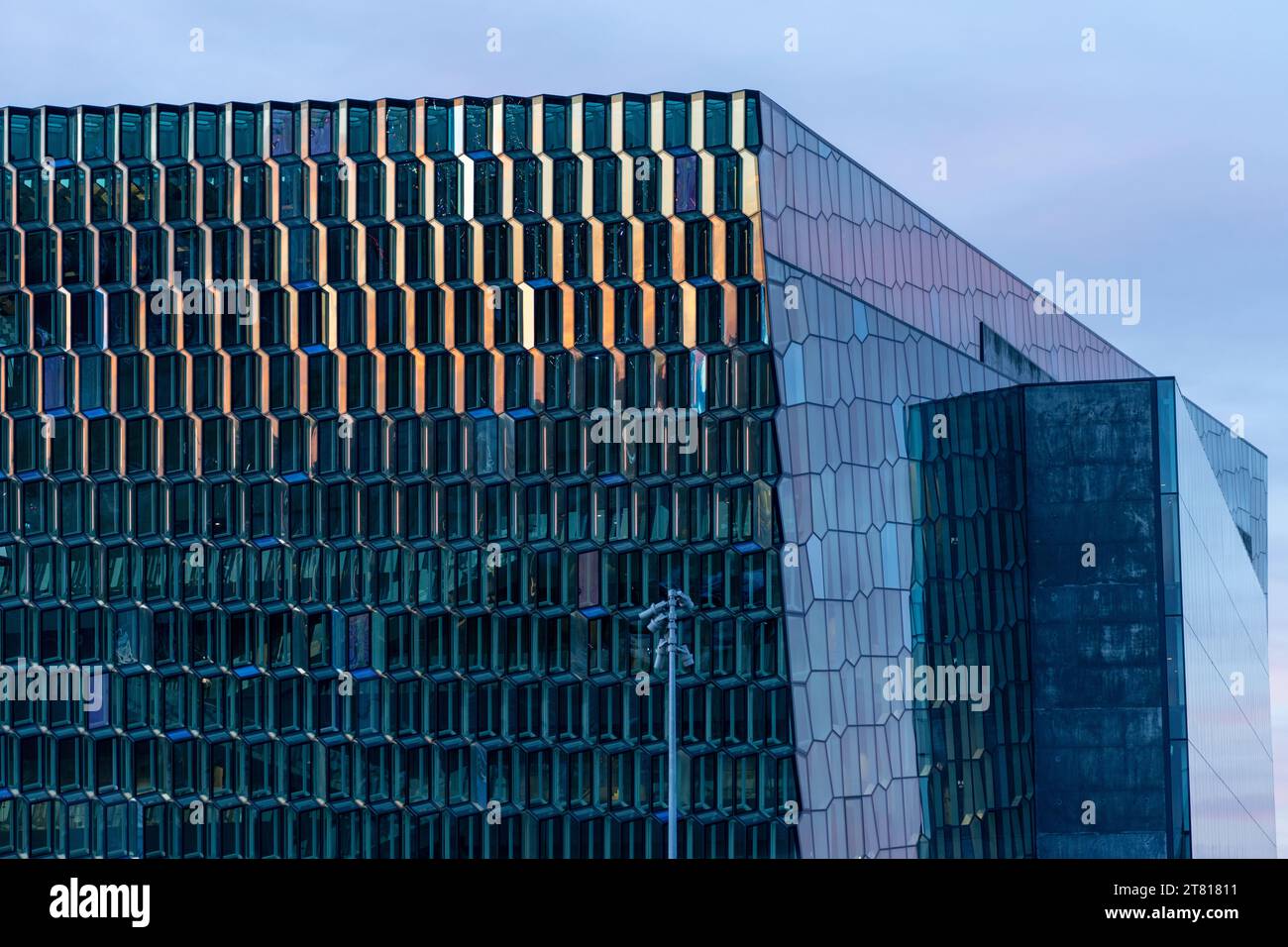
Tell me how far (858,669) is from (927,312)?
1503cm

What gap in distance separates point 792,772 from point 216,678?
17.3 meters

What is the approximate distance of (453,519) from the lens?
56.5 meters

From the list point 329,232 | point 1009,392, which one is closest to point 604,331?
→ point 329,232

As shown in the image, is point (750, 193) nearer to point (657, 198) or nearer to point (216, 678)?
point (657, 198)

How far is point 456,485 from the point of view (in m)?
56.7

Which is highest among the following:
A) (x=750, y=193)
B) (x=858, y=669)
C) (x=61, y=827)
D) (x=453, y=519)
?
(x=750, y=193)

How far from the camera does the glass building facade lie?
5441 centimetres

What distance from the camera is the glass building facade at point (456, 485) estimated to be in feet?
178

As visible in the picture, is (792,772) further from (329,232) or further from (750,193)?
(329,232)
